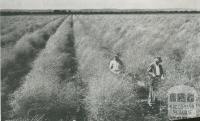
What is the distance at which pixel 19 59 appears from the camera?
2943mm

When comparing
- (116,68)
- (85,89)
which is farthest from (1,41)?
(116,68)

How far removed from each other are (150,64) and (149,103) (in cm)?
38

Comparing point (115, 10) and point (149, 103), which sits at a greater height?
point (115, 10)

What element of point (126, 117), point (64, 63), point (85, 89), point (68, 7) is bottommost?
point (126, 117)

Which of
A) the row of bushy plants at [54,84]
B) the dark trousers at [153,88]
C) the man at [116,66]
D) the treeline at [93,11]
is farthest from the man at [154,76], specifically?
the row of bushy plants at [54,84]

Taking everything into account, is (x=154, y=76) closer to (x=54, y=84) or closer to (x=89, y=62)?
(x=89, y=62)

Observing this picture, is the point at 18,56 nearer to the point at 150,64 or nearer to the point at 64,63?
the point at 64,63

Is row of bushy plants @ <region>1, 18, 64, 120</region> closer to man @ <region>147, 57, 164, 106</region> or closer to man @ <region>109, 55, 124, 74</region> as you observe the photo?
man @ <region>109, 55, 124, 74</region>

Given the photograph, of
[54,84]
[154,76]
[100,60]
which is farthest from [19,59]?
[154,76]

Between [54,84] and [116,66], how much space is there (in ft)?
2.10

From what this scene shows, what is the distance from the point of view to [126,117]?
11.5ft

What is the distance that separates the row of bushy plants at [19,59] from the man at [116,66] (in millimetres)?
666

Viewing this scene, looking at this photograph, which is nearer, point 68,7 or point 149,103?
point 68,7

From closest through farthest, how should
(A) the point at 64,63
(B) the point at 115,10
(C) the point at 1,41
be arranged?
(C) the point at 1,41 < (A) the point at 64,63 < (B) the point at 115,10
